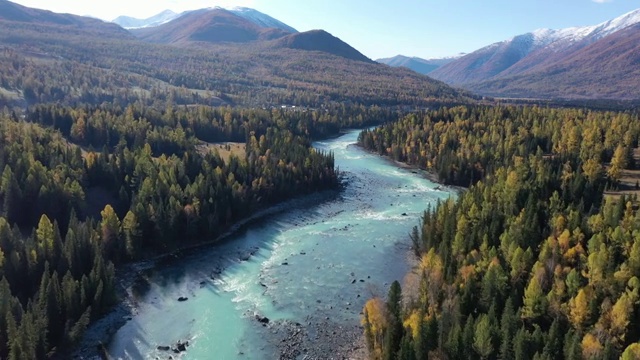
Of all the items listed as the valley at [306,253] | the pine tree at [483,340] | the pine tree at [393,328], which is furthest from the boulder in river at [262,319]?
the pine tree at [483,340]

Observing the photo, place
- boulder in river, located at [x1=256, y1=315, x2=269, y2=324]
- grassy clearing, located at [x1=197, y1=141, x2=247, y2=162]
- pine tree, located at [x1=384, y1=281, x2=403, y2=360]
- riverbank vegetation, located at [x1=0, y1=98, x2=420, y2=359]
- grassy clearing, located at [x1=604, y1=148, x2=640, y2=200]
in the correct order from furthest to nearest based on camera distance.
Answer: grassy clearing, located at [x1=197, y1=141, x2=247, y2=162] → grassy clearing, located at [x1=604, y1=148, x2=640, y2=200] → boulder in river, located at [x1=256, y1=315, x2=269, y2=324] → riverbank vegetation, located at [x1=0, y1=98, x2=420, y2=359] → pine tree, located at [x1=384, y1=281, x2=403, y2=360]

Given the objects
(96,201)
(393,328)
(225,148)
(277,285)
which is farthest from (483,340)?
(225,148)

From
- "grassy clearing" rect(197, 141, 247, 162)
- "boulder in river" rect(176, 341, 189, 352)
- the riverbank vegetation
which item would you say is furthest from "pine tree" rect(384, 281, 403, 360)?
"grassy clearing" rect(197, 141, 247, 162)

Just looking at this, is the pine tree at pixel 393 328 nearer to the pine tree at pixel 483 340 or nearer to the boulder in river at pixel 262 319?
the pine tree at pixel 483 340

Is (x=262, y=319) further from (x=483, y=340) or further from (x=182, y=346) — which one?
(x=483, y=340)

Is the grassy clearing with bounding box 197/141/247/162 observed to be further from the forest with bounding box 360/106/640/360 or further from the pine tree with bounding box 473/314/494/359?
the pine tree with bounding box 473/314/494/359
